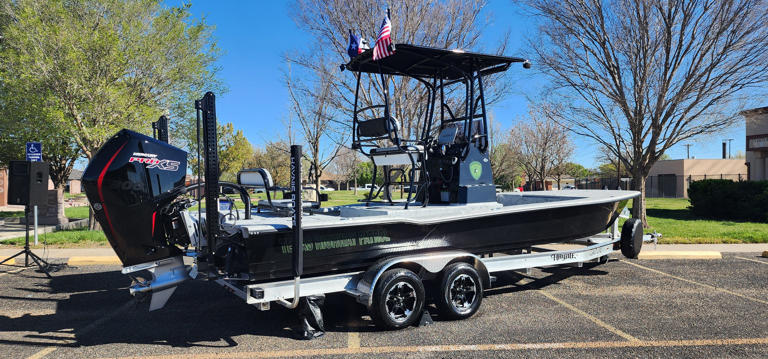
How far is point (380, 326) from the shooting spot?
500cm

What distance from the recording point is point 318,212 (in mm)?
6129

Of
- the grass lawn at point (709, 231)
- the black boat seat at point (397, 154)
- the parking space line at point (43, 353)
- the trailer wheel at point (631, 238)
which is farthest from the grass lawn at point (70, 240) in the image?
the grass lawn at point (709, 231)

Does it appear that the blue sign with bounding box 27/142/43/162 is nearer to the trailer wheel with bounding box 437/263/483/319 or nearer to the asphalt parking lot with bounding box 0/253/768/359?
the asphalt parking lot with bounding box 0/253/768/359

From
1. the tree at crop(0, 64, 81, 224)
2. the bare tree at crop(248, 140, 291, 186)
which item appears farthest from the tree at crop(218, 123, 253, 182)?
the tree at crop(0, 64, 81, 224)

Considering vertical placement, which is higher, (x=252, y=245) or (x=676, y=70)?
(x=676, y=70)

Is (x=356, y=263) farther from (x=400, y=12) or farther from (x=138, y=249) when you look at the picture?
(x=400, y=12)

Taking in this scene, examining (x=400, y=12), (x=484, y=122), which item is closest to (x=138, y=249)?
(x=484, y=122)

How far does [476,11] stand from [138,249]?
34.3ft

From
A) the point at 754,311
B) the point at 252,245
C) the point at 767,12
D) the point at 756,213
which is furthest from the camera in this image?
the point at 756,213

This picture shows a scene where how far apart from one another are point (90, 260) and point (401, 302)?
699cm

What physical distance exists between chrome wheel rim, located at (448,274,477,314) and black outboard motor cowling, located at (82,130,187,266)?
3.03 meters

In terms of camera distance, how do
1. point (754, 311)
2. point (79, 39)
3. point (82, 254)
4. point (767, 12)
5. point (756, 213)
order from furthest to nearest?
1. point (756, 213)
2. point (79, 39)
3. point (767, 12)
4. point (82, 254)
5. point (754, 311)

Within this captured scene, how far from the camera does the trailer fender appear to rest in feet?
15.8

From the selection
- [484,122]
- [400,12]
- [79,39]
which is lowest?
[484,122]
